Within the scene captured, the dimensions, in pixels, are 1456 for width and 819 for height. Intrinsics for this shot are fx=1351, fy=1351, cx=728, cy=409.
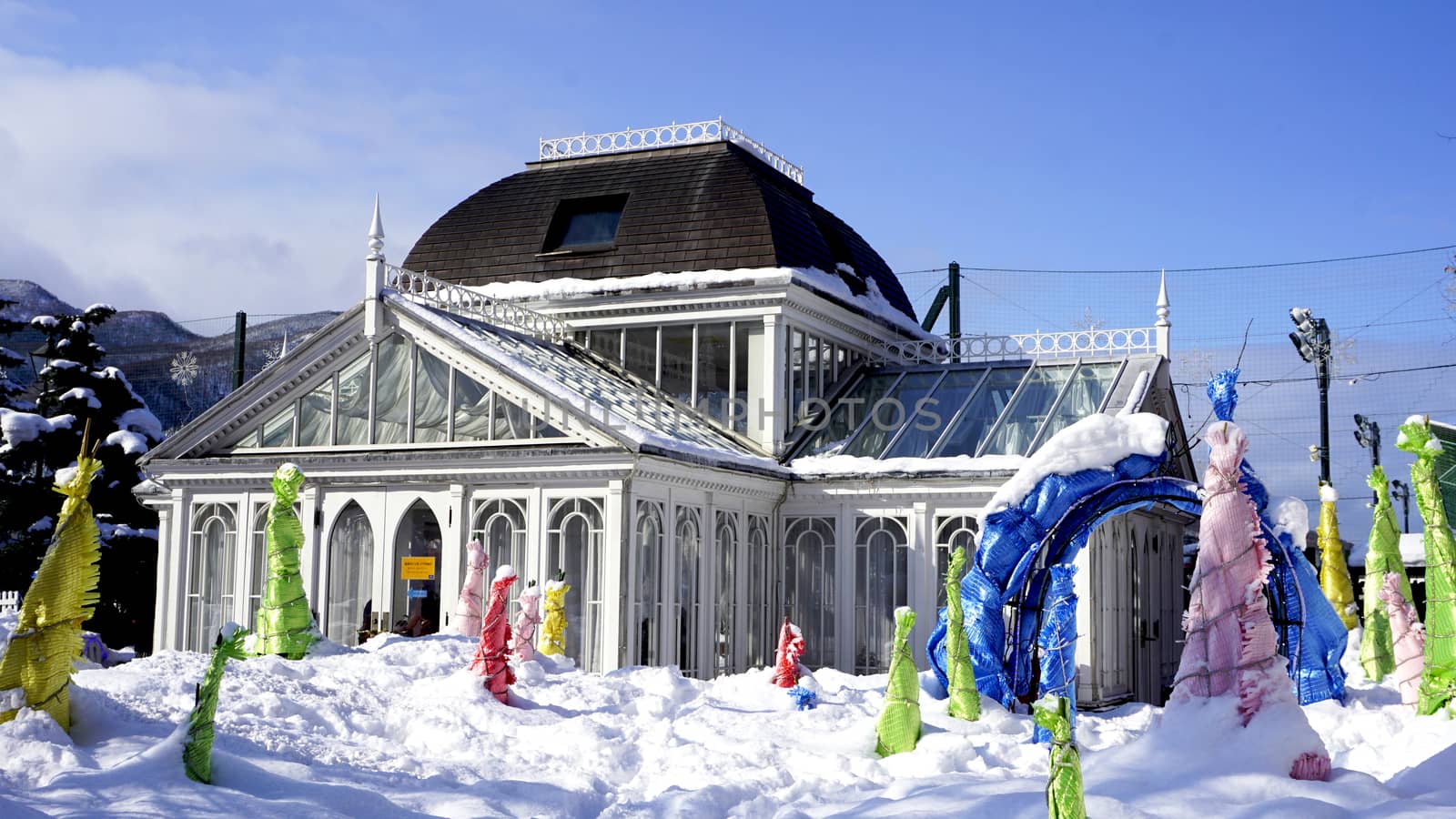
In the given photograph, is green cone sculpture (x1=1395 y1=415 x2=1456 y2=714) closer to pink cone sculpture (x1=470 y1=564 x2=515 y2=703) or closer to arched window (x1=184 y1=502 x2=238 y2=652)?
pink cone sculpture (x1=470 y1=564 x2=515 y2=703)

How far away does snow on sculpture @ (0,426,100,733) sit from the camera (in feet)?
28.0

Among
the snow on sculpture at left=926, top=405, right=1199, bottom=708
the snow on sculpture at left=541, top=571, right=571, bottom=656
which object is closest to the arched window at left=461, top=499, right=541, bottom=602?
the snow on sculpture at left=541, top=571, right=571, bottom=656

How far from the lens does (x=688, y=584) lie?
17.1m

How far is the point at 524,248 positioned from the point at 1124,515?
993 cm

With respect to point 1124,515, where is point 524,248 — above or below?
above

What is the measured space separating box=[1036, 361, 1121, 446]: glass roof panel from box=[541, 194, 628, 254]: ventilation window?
725 cm

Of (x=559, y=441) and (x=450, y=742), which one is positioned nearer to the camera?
(x=450, y=742)

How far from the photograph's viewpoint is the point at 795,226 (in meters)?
20.6

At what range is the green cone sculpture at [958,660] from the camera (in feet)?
40.7

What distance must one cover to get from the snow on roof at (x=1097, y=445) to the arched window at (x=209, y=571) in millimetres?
11127

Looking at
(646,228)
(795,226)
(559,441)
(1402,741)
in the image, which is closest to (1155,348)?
(795,226)

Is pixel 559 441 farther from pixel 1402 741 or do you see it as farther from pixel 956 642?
pixel 1402 741

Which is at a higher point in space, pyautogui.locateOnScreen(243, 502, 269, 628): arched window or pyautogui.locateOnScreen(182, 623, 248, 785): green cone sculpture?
pyautogui.locateOnScreen(243, 502, 269, 628): arched window

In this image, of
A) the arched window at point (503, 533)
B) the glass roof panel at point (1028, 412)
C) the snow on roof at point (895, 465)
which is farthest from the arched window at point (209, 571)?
the glass roof panel at point (1028, 412)
